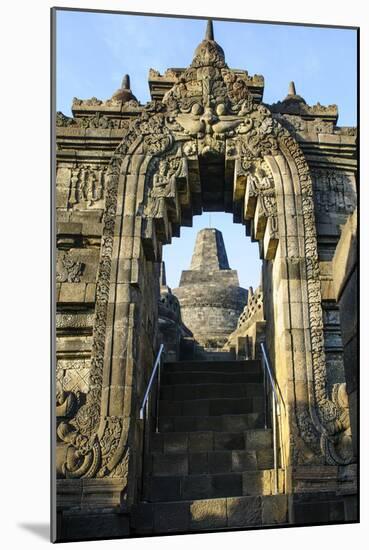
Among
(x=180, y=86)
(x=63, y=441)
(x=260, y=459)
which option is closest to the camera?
(x=63, y=441)

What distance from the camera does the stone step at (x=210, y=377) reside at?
967 centimetres

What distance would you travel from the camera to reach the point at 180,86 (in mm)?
8406

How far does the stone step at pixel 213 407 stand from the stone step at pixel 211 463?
107cm

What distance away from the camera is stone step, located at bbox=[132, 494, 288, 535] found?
21.5 ft

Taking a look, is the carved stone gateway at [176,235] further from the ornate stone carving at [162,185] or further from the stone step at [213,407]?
the stone step at [213,407]

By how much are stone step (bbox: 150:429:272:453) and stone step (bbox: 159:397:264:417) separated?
76 centimetres

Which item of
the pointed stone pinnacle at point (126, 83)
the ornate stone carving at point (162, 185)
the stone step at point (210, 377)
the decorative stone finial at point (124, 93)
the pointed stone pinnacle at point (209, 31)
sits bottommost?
the stone step at point (210, 377)

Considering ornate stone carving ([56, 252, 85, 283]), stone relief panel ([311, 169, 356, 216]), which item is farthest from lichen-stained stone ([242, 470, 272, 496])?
stone relief panel ([311, 169, 356, 216])

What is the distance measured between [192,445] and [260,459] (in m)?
0.89

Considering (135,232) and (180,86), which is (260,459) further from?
(180,86)

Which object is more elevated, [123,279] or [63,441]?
[123,279]

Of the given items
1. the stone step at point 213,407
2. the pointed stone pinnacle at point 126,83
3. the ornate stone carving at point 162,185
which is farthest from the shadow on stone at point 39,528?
the pointed stone pinnacle at point 126,83

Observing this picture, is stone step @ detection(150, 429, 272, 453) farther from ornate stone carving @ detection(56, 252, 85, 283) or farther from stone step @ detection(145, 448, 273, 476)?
ornate stone carving @ detection(56, 252, 85, 283)

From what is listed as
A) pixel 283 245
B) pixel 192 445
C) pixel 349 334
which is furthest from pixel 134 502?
pixel 283 245
